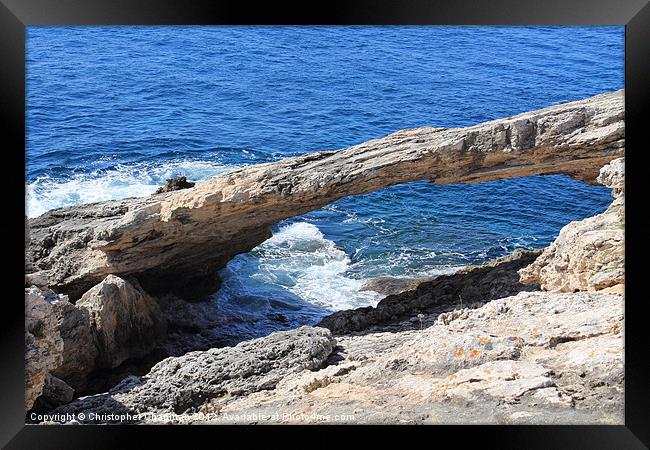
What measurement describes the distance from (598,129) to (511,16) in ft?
10.3

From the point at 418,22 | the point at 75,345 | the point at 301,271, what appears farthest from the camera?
the point at 301,271

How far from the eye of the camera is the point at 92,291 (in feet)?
46.3

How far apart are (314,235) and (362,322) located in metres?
4.26

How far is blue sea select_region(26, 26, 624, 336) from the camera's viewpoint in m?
13.7

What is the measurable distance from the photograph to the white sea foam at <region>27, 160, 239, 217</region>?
0.05 metres

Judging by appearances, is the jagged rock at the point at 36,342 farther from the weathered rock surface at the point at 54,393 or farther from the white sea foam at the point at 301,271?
the white sea foam at the point at 301,271

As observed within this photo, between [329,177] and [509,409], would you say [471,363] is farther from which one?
[329,177]

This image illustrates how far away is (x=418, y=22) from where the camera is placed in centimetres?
1028

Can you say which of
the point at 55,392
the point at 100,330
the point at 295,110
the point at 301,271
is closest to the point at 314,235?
the point at 301,271

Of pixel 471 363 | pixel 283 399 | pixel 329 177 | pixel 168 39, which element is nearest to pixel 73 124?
pixel 168 39

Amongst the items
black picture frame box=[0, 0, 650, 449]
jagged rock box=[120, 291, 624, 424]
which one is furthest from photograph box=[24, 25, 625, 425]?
black picture frame box=[0, 0, 650, 449]

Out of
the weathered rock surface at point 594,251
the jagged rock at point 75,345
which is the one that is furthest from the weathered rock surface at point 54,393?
the weathered rock surface at point 594,251

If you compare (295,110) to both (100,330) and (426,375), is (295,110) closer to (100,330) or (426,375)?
(100,330)

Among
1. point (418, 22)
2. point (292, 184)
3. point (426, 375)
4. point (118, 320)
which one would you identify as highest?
point (418, 22)
